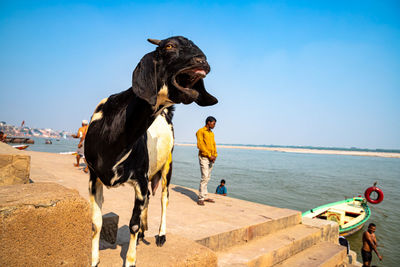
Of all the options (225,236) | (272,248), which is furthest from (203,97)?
(272,248)

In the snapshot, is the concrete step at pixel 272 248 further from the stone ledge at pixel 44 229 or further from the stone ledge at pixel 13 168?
the stone ledge at pixel 13 168

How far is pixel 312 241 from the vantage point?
555 centimetres

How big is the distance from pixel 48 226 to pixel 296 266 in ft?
15.0

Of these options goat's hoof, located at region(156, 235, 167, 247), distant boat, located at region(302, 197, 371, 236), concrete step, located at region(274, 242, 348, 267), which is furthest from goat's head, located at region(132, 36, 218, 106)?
distant boat, located at region(302, 197, 371, 236)

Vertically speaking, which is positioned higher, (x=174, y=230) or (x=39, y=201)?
(x=39, y=201)

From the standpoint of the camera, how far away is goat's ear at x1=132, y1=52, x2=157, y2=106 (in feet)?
5.61

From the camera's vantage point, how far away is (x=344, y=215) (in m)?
10.3

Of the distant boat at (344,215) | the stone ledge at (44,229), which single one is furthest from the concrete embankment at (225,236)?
the distant boat at (344,215)

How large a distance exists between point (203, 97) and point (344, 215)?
1117 cm

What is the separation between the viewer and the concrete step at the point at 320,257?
4.68m

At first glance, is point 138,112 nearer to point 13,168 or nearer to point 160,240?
point 160,240

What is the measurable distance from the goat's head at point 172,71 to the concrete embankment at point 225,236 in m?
1.66

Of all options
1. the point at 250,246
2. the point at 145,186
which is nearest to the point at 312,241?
the point at 250,246

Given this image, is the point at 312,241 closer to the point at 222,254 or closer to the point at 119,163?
the point at 222,254
